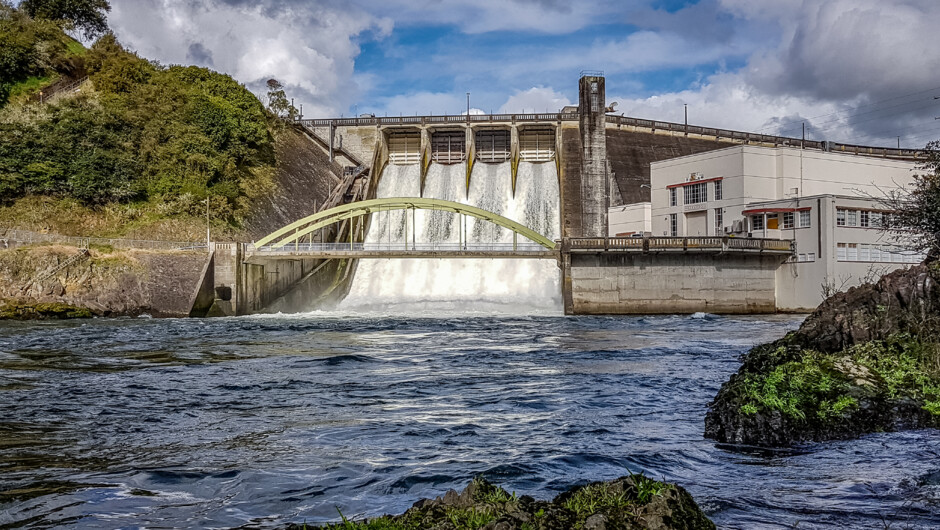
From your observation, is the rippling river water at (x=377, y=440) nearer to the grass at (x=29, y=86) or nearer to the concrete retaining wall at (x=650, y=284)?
the concrete retaining wall at (x=650, y=284)

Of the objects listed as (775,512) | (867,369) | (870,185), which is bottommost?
(775,512)

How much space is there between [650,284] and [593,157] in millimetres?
18604

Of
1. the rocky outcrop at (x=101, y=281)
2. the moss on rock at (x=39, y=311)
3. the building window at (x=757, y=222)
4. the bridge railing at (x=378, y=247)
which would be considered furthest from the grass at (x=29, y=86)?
the building window at (x=757, y=222)

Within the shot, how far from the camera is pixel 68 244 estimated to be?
4322cm

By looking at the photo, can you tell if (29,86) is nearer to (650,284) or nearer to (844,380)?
(650,284)

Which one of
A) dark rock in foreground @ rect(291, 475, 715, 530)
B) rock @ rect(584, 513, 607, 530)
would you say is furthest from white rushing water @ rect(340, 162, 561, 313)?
rock @ rect(584, 513, 607, 530)

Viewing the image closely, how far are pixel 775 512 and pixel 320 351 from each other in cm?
1917

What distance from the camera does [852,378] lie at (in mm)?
10773

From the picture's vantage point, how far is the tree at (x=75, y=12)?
69.4 m

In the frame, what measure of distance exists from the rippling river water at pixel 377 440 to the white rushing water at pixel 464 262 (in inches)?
1015

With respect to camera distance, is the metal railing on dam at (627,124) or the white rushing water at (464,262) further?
the metal railing on dam at (627,124)

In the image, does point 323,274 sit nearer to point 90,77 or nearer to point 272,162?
point 272,162

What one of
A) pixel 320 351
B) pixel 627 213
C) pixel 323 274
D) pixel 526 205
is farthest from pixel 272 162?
pixel 320 351

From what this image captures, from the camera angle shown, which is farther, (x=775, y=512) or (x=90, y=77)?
(x=90, y=77)
